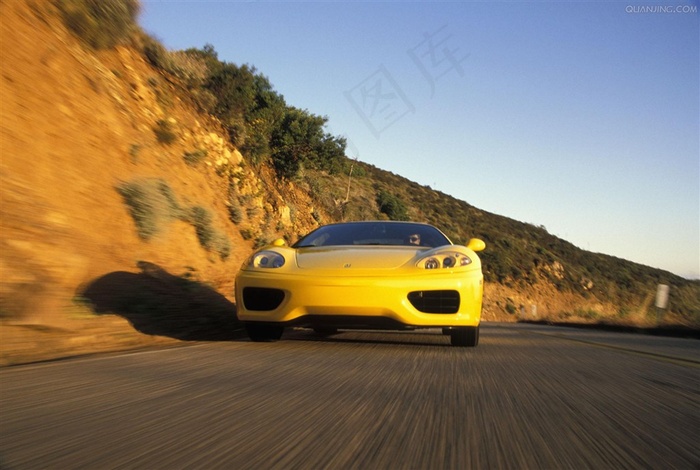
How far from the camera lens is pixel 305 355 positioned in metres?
5.78

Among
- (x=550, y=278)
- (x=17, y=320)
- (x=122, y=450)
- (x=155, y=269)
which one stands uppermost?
(x=550, y=278)

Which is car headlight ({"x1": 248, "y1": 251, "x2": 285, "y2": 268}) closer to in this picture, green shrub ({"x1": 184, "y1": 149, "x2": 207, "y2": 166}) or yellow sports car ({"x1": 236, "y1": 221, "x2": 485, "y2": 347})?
yellow sports car ({"x1": 236, "y1": 221, "x2": 485, "y2": 347})

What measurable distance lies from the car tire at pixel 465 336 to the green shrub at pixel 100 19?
445 inches

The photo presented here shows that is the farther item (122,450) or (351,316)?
(351,316)

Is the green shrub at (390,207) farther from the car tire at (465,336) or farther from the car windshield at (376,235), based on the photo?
the car tire at (465,336)

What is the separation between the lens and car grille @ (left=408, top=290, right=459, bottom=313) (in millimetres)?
6309

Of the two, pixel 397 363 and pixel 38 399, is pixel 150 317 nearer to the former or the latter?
pixel 397 363

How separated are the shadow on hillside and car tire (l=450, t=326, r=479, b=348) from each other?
243 centimetres

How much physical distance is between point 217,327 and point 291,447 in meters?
5.45

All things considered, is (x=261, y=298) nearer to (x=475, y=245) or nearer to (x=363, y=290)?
(x=363, y=290)

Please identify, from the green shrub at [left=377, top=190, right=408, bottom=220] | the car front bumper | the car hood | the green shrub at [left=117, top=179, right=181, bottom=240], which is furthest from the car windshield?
the green shrub at [left=377, top=190, right=408, bottom=220]

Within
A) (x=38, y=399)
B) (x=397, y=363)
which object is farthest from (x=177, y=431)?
(x=397, y=363)

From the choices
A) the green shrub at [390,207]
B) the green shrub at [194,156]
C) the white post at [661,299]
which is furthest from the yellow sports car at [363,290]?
the green shrub at [390,207]

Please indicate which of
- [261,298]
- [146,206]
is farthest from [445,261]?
[146,206]
